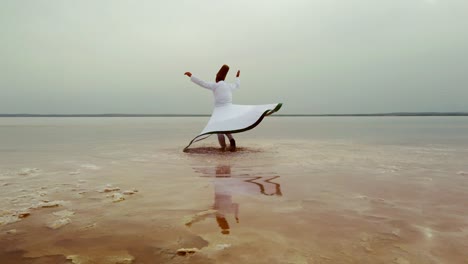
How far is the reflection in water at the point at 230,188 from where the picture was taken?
3400 mm

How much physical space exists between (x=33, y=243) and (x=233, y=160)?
534 centimetres

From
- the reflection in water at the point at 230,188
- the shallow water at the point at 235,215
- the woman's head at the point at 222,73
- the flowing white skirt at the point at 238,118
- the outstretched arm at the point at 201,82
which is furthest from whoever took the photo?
the woman's head at the point at 222,73

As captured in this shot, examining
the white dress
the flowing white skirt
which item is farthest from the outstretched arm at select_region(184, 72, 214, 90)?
the flowing white skirt

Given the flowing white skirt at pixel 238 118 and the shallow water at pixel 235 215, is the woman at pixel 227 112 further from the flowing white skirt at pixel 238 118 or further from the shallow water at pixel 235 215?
the shallow water at pixel 235 215

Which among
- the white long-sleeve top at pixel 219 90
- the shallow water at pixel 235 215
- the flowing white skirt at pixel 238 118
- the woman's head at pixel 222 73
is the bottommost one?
the shallow water at pixel 235 215

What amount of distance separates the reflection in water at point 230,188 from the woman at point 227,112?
8.44 feet

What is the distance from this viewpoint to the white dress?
8.87 m

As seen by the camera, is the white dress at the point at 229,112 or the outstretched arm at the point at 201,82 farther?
the outstretched arm at the point at 201,82

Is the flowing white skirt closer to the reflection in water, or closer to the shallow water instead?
the reflection in water

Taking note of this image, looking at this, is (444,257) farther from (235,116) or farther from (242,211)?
(235,116)

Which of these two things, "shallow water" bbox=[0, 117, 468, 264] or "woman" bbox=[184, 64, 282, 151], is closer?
"shallow water" bbox=[0, 117, 468, 264]

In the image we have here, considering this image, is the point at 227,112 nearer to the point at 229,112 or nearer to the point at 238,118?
the point at 229,112

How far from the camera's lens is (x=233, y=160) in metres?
7.73

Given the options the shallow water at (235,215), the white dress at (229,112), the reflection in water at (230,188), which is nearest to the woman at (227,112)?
the white dress at (229,112)
